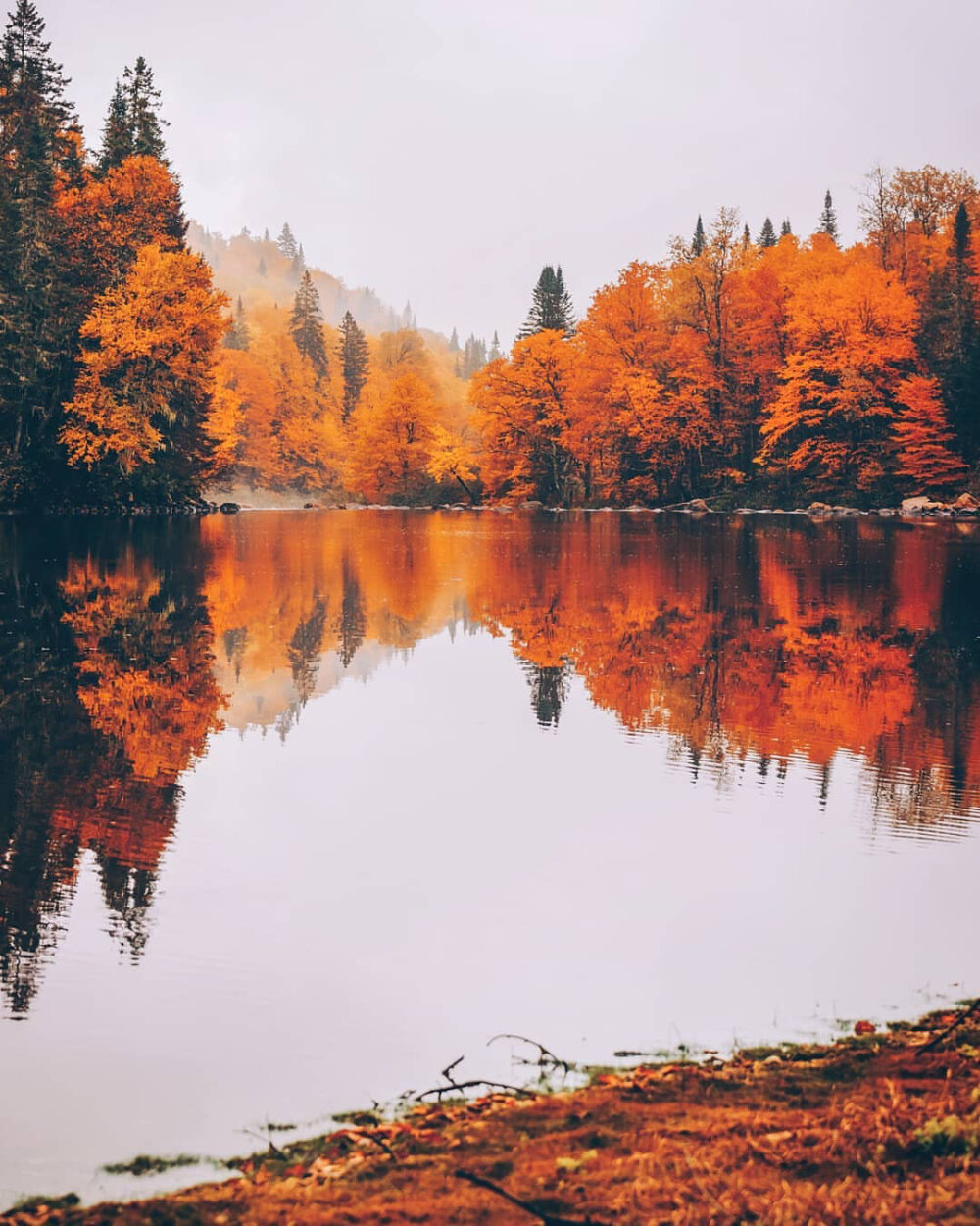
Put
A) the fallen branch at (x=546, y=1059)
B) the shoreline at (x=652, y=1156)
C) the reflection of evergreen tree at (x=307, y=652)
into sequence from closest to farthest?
1. the shoreline at (x=652, y=1156)
2. the fallen branch at (x=546, y=1059)
3. the reflection of evergreen tree at (x=307, y=652)

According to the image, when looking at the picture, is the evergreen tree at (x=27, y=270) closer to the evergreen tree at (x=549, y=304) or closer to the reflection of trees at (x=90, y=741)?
the reflection of trees at (x=90, y=741)

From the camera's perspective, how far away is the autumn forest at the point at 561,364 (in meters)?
47.4

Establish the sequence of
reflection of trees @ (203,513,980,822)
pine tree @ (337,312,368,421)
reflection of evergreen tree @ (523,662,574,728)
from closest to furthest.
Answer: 1. reflection of trees @ (203,513,980,822)
2. reflection of evergreen tree @ (523,662,574,728)
3. pine tree @ (337,312,368,421)

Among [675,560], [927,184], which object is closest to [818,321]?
[927,184]

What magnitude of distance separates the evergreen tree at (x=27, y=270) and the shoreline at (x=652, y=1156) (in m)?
44.9

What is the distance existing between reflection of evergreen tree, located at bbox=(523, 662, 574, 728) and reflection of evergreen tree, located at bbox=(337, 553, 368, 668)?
263 centimetres

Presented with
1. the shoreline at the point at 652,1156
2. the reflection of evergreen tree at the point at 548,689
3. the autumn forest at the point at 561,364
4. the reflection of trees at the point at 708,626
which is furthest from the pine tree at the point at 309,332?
the shoreline at the point at 652,1156

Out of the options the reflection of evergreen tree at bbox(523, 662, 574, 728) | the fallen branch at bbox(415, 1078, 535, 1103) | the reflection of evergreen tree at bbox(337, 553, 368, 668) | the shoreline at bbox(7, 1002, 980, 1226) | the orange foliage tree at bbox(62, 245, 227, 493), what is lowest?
the fallen branch at bbox(415, 1078, 535, 1103)

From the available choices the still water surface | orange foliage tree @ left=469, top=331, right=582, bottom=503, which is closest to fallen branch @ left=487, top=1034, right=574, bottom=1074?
the still water surface

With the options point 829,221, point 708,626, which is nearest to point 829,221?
point 829,221

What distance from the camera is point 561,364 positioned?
252 feet

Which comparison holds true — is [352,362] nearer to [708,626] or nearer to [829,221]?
[829,221]

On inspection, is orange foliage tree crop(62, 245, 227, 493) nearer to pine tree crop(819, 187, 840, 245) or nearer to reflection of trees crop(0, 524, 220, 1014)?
reflection of trees crop(0, 524, 220, 1014)

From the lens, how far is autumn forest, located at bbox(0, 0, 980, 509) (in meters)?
47.4
